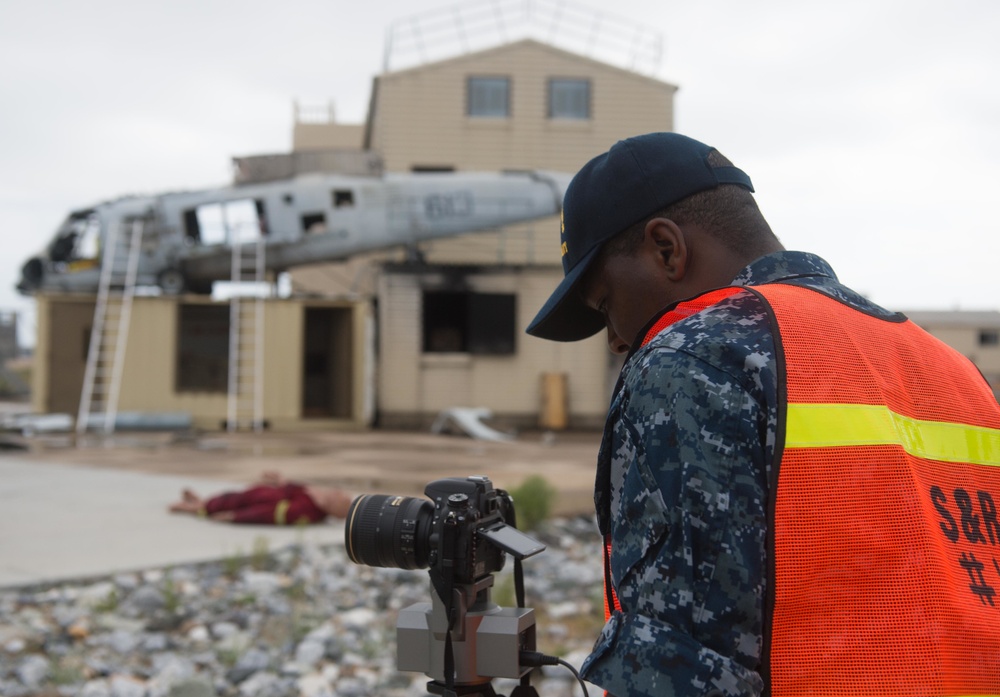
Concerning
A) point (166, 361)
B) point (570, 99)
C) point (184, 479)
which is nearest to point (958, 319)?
point (570, 99)

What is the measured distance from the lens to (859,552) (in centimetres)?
116

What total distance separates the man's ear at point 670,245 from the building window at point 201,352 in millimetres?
20736

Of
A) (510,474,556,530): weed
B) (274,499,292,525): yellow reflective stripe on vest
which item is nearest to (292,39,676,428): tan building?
(510,474,556,530): weed

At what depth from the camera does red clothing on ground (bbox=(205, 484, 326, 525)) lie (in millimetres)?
7430

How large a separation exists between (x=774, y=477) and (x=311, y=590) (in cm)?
497

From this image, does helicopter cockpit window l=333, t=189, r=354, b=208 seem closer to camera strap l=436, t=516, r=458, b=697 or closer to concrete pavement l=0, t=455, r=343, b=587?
concrete pavement l=0, t=455, r=343, b=587

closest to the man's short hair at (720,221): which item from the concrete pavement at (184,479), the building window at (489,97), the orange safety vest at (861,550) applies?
the orange safety vest at (861,550)

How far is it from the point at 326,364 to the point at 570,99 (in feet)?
29.0

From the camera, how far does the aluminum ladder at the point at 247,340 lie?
58.2ft

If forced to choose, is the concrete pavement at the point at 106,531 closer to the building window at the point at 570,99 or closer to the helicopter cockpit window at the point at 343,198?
the helicopter cockpit window at the point at 343,198

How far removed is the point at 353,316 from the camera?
18.9 metres

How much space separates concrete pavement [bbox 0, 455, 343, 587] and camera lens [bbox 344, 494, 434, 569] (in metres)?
4.48

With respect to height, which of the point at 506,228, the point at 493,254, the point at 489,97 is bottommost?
Answer: the point at 493,254

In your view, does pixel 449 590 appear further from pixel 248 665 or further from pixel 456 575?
pixel 248 665
